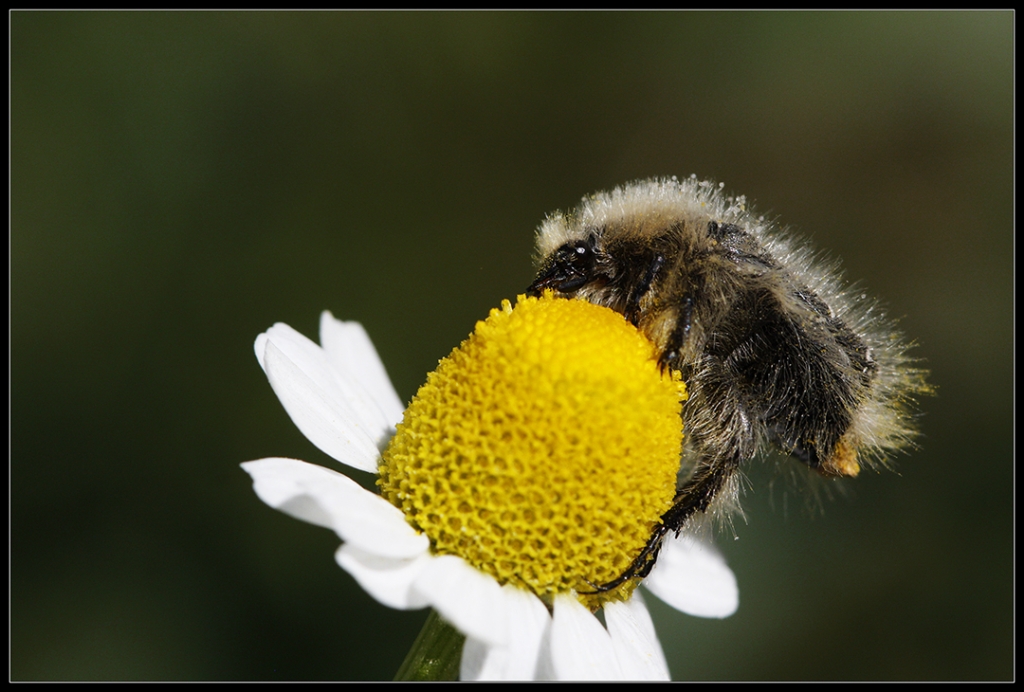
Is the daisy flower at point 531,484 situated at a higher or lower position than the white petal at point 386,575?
higher

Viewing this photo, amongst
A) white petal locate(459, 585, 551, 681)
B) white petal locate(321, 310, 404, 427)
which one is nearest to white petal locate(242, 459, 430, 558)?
white petal locate(459, 585, 551, 681)

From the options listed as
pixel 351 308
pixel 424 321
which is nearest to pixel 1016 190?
pixel 424 321

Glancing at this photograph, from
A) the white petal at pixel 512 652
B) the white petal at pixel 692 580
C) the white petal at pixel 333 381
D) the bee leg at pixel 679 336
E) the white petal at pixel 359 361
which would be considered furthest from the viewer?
the white petal at pixel 359 361

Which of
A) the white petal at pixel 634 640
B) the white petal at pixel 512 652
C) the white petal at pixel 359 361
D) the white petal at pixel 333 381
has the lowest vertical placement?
the white petal at pixel 512 652

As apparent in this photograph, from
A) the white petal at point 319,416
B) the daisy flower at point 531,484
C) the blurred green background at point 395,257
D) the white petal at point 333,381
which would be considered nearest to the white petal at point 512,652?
the daisy flower at point 531,484

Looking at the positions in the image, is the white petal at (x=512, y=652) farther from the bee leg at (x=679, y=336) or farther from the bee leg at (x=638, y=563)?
the bee leg at (x=679, y=336)

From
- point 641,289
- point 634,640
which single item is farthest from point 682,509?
point 641,289

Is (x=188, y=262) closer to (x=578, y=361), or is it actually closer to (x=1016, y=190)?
(x=578, y=361)

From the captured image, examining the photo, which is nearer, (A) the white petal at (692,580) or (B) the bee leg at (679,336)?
(B) the bee leg at (679,336)

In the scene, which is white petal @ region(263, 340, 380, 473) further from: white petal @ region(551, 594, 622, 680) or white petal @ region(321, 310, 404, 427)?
white petal @ region(551, 594, 622, 680)
